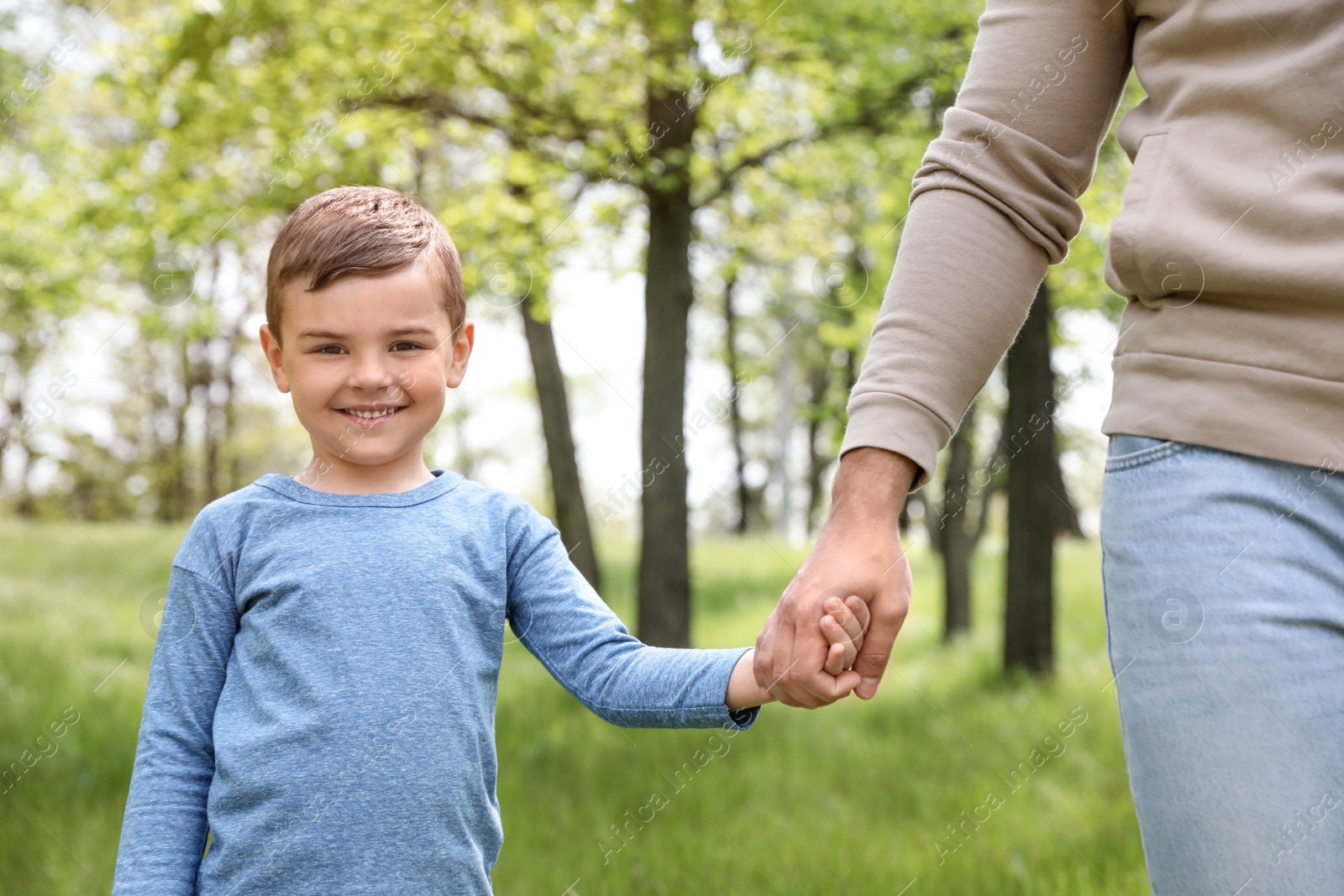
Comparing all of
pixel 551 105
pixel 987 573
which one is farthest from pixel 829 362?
pixel 551 105

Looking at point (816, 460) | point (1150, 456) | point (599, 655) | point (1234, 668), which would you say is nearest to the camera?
point (1234, 668)

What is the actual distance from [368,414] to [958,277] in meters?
0.85

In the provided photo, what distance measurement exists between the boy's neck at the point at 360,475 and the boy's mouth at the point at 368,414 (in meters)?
0.07

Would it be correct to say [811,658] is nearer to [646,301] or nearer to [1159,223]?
[1159,223]

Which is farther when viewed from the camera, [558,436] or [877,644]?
[558,436]

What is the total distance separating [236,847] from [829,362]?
1660 centimetres

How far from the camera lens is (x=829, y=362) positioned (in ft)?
57.9

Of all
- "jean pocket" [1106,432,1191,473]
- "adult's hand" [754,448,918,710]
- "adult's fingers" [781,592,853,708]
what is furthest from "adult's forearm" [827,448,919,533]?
"jean pocket" [1106,432,1191,473]

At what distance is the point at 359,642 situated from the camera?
59.7 inches

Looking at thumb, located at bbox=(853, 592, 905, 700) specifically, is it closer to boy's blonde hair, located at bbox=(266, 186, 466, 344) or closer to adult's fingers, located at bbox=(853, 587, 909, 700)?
adult's fingers, located at bbox=(853, 587, 909, 700)

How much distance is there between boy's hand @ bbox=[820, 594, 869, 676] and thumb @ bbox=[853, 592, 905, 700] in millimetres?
19

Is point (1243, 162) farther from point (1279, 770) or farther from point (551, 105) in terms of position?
point (551, 105)

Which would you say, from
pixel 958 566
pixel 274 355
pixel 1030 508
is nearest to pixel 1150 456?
pixel 274 355

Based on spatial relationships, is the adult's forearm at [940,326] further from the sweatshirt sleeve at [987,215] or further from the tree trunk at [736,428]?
the tree trunk at [736,428]
